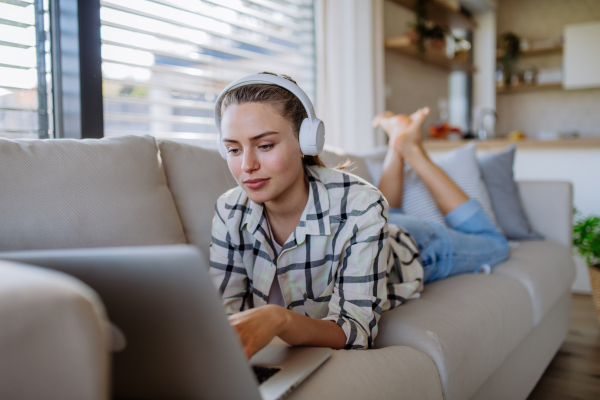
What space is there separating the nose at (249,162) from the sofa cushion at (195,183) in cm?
44

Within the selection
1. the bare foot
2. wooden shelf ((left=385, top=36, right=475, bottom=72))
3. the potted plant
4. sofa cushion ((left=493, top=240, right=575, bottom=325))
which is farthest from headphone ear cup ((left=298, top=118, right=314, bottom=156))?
wooden shelf ((left=385, top=36, right=475, bottom=72))

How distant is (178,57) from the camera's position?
88.6 inches

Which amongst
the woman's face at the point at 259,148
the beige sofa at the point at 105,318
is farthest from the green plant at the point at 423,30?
the woman's face at the point at 259,148

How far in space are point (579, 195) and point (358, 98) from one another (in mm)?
1598

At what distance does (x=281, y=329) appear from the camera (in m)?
0.77

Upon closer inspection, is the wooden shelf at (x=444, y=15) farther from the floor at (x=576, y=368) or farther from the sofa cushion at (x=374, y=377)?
the sofa cushion at (x=374, y=377)

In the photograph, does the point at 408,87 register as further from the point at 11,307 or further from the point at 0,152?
the point at 11,307

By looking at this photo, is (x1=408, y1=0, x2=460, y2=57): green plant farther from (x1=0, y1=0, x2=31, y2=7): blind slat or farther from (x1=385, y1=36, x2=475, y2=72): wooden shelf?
(x1=0, y1=0, x2=31, y2=7): blind slat

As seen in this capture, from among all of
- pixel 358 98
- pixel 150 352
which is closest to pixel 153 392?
pixel 150 352

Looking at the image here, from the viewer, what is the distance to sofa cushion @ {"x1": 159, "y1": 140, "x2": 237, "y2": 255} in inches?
54.2

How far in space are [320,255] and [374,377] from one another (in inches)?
12.3

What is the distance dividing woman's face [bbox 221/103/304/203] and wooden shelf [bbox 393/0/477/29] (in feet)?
10.3

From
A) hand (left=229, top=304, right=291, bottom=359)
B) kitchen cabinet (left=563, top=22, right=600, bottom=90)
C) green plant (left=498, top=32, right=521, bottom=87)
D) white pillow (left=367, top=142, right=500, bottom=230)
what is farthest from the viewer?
green plant (left=498, top=32, right=521, bottom=87)

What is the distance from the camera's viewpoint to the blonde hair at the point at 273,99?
3.36 ft
